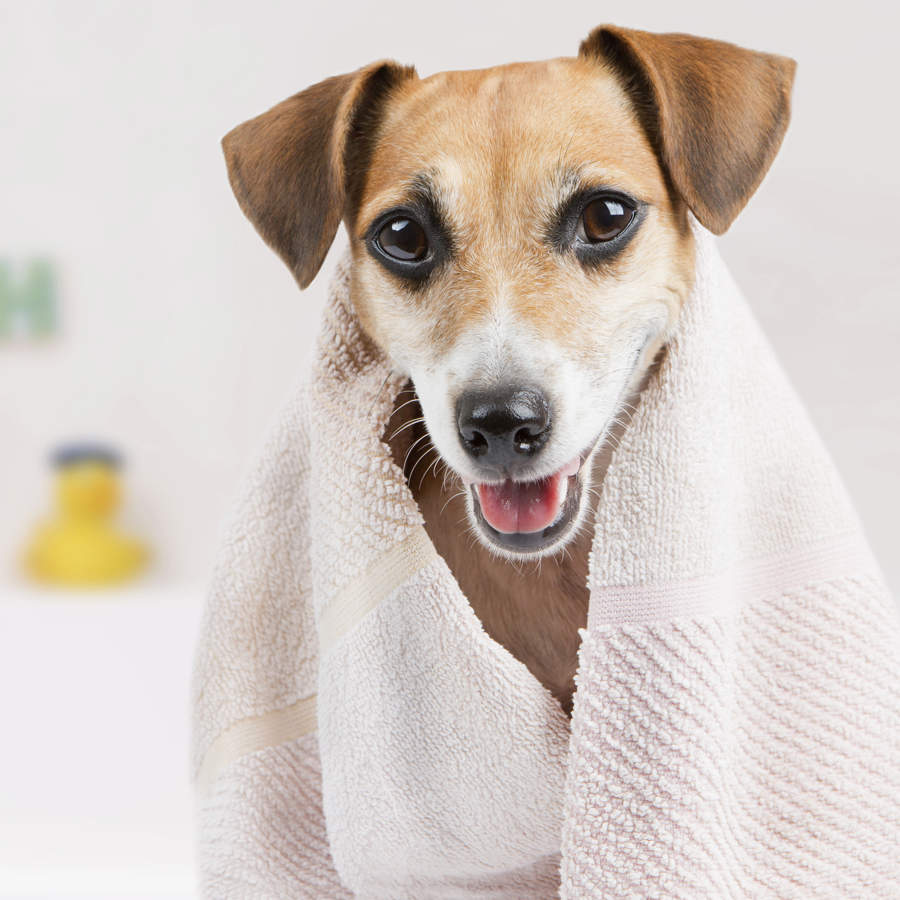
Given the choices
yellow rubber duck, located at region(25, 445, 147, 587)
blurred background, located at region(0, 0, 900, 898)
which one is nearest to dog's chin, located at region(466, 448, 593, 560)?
blurred background, located at region(0, 0, 900, 898)

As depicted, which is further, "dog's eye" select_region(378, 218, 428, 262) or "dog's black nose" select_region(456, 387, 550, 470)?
"dog's eye" select_region(378, 218, 428, 262)

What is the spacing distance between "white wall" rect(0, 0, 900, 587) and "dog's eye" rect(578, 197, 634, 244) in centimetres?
109

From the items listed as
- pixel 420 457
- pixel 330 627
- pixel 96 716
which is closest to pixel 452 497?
pixel 420 457

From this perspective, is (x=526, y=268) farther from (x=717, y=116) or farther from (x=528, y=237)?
(x=717, y=116)

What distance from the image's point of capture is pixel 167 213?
2480mm

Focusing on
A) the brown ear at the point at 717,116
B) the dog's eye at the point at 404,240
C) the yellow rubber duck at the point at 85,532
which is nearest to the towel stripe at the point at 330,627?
the dog's eye at the point at 404,240

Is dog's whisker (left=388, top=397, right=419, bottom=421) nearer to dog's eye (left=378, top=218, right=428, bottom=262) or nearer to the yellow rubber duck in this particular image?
dog's eye (left=378, top=218, right=428, bottom=262)

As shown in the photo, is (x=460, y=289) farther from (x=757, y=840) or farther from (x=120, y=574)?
(x=120, y=574)

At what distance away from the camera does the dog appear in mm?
862

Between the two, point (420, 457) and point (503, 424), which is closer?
point (503, 424)

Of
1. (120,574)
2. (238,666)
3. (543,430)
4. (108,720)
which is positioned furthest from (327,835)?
(120,574)

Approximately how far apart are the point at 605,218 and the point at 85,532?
1985 mm

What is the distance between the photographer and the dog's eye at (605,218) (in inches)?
36.0

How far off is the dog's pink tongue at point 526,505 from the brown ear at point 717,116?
0.85ft
